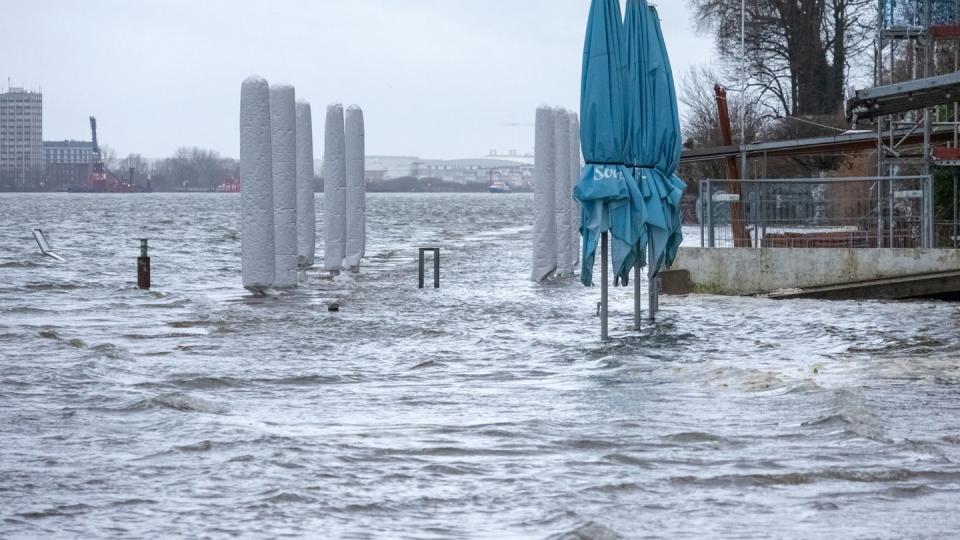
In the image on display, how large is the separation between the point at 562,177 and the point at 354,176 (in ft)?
14.4

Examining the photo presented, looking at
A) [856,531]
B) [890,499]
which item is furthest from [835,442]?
[856,531]

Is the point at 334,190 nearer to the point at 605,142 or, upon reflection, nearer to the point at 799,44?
the point at 605,142

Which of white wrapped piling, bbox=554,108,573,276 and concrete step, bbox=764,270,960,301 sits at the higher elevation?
white wrapped piling, bbox=554,108,573,276

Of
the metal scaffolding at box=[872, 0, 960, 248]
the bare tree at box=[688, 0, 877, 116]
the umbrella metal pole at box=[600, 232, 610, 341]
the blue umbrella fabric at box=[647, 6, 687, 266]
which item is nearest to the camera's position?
the umbrella metal pole at box=[600, 232, 610, 341]

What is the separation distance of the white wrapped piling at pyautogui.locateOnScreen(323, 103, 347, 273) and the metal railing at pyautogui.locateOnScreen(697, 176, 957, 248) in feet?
27.0

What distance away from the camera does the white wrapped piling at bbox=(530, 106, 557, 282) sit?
28.9 metres

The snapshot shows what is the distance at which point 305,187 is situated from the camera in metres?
28.8

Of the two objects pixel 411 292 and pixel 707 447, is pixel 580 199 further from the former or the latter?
pixel 411 292

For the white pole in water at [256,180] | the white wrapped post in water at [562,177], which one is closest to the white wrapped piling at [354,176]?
the white wrapped post in water at [562,177]

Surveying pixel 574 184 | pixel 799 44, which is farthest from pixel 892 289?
pixel 799 44

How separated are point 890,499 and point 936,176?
22.4 m

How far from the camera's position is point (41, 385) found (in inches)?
527

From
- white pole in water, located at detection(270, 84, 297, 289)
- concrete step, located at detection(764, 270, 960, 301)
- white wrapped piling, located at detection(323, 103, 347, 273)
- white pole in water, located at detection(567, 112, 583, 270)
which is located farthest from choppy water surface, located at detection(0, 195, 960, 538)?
white pole in water, located at detection(567, 112, 583, 270)

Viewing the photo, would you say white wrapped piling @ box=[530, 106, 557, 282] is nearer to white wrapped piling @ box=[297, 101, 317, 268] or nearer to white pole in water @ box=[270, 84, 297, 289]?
white wrapped piling @ box=[297, 101, 317, 268]
